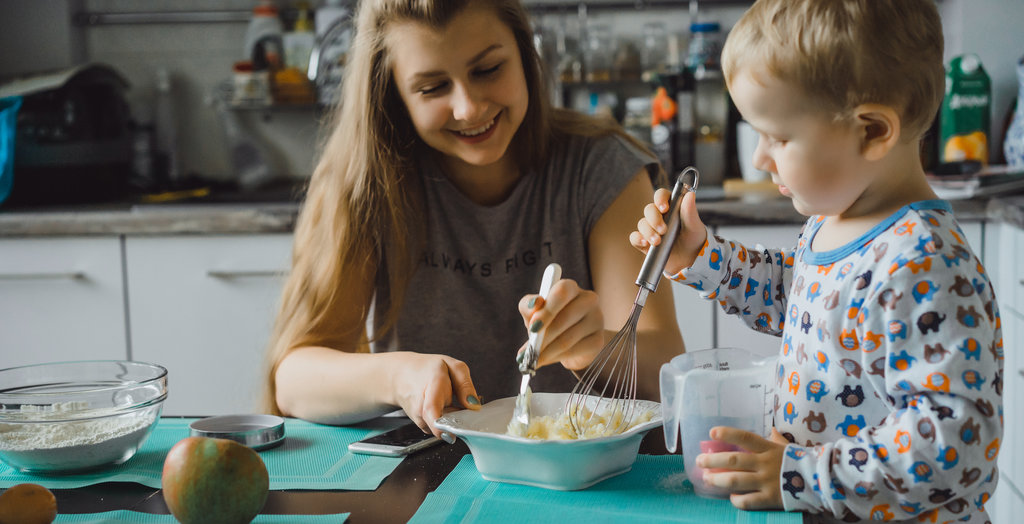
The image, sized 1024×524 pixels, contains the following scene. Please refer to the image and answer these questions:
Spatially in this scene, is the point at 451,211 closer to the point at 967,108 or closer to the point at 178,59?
the point at 967,108

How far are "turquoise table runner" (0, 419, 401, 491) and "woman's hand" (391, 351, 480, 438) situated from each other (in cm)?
5

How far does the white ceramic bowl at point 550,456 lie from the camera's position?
750mm

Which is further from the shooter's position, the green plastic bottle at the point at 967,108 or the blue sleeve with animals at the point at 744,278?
the green plastic bottle at the point at 967,108

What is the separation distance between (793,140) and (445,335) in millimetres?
734

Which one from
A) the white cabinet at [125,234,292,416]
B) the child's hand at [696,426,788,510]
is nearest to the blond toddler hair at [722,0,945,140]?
the child's hand at [696,426,788,510]

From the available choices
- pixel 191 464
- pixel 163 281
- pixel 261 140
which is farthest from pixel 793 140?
pixel 261 140

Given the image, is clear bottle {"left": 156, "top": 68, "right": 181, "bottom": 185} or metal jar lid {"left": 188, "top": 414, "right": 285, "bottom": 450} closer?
metal jar lid {"left": 188, "top": 414, "right": 285, "bottom": 450}

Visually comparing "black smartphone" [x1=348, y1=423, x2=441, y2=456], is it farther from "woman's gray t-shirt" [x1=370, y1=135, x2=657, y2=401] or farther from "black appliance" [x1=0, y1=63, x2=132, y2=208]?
"black appliance" [x1=0, y1=63, x2=132, y2=208]

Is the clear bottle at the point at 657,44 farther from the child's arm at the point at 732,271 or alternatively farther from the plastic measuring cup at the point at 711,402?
the plastic measuring cup at the point at 711,402

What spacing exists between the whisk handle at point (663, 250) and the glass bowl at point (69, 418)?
1.60 ft

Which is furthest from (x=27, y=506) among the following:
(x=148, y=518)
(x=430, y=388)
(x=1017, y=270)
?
(x=1017, y=270)

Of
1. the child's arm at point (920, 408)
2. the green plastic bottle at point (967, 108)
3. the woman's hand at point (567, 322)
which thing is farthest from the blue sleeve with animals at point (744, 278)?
the green plastic bottle at point (967, 108)

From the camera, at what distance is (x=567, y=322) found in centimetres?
94

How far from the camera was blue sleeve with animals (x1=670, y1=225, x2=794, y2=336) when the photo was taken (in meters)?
0.90
